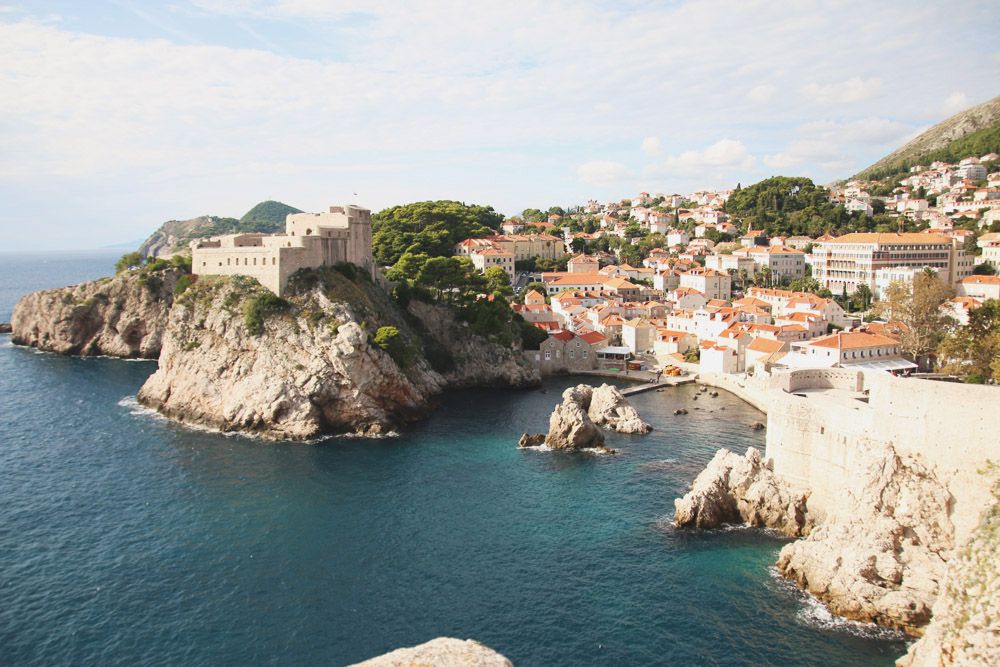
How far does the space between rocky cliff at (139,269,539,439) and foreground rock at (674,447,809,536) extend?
20.2 metres

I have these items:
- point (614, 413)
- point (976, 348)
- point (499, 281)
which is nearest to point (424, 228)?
point (499, 281)

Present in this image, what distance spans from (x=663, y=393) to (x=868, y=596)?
30331 mm

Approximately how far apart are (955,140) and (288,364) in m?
173

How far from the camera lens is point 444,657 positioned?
454 inches

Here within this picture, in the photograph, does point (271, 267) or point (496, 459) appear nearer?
point (496, 459)

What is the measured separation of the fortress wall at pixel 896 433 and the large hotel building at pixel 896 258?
5159 centimetres

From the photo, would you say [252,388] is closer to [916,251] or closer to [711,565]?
[711,565]

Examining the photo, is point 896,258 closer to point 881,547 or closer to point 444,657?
point 881,547

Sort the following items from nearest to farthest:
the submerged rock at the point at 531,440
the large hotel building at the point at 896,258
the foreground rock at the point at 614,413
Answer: the submerged rock at the point at 531,440 → the foreground rock at the point at 614,413 → the large hotel building at the point at 896,258

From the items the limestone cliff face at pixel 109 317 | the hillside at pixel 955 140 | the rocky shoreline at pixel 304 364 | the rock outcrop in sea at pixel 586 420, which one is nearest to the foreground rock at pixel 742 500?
the rock outcrop in sea at pixel 586 420

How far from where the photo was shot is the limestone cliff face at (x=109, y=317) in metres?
64.7

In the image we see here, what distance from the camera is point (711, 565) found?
80.4ft

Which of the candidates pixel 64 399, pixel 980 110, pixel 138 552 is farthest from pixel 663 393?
pixel 980 110

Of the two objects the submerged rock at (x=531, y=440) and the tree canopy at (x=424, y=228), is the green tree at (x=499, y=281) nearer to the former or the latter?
the tree canopy at (x=424, y=228)
